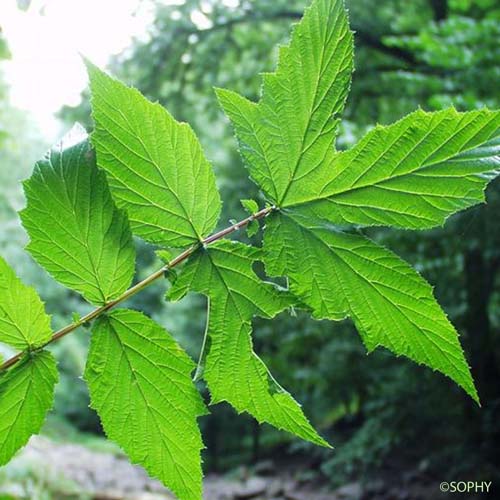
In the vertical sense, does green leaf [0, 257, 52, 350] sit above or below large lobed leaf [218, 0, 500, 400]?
below

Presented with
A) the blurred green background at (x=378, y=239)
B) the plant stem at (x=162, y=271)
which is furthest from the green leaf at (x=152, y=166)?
the blurred green background at (x=378, y=239)

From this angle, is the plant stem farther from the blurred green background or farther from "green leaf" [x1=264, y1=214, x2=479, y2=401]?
the blurred green background

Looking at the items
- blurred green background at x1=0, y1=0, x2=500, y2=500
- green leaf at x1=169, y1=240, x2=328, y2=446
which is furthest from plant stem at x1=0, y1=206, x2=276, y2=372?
blurred green background at x1=0, y1=0, x2=500, y2=500

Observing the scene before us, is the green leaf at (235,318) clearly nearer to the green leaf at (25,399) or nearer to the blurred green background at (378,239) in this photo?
the green leaf at (25,399)

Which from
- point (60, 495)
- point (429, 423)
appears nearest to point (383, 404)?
point (429, 423)

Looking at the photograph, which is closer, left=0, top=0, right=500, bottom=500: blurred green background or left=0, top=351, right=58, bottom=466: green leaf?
left=0, top=351, right=58, bottom=466: green leaf

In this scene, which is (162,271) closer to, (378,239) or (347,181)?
(347,181)
